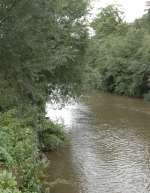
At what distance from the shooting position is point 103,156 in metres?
19.6

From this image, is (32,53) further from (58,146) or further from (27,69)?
(58,146)

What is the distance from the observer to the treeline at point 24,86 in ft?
37.9

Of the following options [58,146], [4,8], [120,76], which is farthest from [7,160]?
[120,76]

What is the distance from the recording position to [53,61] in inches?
723

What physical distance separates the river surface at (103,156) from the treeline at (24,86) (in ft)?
3.66

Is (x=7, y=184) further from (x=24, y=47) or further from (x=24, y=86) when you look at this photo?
(x=24, y=86)

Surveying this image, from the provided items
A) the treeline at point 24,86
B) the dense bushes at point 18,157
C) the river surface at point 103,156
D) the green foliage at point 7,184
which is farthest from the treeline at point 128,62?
the green foliage at point 7,184

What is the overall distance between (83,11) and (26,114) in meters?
8.19

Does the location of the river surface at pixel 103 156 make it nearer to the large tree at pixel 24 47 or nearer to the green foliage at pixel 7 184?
the large tree at pixel 24 47

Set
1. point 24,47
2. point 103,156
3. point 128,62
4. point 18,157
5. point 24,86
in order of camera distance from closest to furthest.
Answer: point 18,157, point 24,47, point 24,86, point 103,156, point 128,62

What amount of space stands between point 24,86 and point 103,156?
18.2 feet

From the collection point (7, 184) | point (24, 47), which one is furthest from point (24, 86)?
point (7, 184)

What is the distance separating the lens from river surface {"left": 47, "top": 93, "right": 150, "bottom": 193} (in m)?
15.4

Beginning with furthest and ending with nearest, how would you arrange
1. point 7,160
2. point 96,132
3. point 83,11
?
point 96,132, point 83,11, point 7,160
